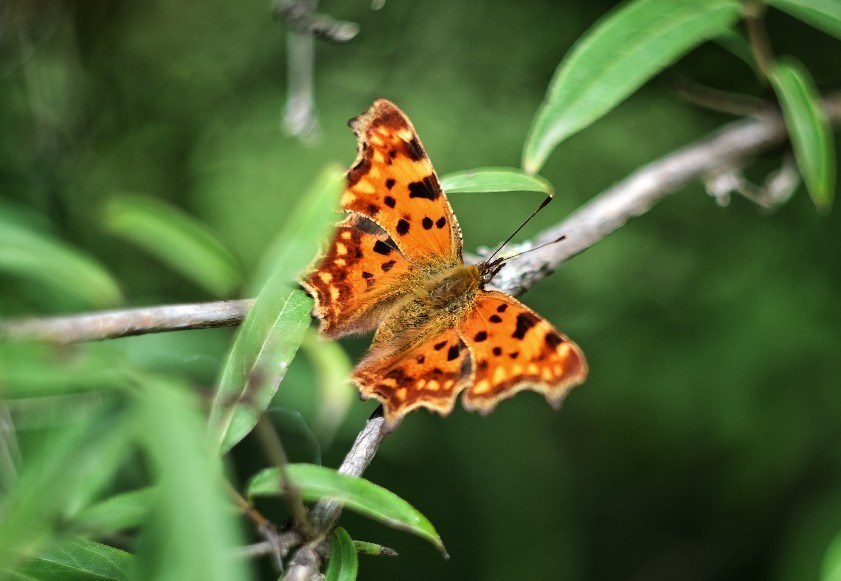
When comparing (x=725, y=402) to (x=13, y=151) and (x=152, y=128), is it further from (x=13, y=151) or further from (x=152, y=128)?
(x=13, y=151)

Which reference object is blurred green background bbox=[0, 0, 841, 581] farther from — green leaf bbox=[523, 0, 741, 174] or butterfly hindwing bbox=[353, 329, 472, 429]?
Result: green leaf bbox=[523, 0, 741, 174]

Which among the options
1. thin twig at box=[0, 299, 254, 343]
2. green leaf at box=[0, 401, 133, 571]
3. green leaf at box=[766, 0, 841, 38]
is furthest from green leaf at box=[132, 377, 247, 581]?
green leaf at box=[766, 0, 841, 38]

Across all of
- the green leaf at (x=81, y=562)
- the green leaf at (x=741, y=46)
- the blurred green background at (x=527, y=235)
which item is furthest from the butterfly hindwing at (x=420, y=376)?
the green leaf at (x=741, y=46)

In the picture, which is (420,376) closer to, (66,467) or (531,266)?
(531,266)

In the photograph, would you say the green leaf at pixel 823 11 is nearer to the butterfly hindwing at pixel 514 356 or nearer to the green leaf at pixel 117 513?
the butterfly hindwing at pixel 514 356

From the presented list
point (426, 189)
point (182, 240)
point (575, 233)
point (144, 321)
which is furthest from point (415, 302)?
point (144, 321)

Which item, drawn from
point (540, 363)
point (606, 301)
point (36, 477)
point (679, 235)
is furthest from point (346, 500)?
point (679, 235)
